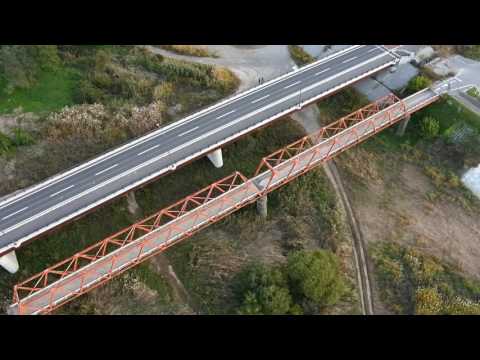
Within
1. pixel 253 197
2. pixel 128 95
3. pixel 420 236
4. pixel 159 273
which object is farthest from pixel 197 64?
pixel 420 236

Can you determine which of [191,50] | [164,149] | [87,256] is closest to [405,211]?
[164,149]

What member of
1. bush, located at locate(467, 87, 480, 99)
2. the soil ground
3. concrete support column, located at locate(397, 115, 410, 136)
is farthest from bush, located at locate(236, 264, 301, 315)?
bush, located at locate(467, 87, 480, 99)

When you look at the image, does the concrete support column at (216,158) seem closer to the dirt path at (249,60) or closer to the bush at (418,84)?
the dirt path at (249,60)

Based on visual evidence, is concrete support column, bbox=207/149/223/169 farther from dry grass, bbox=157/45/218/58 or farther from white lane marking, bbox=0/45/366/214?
dry grass, bbox=157/45/218/58

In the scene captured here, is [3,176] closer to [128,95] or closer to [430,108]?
[128,95]

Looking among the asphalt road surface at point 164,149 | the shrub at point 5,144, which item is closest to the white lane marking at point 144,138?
the asphalt road surface at point 164,149

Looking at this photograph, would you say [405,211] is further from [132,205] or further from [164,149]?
[132,205]
